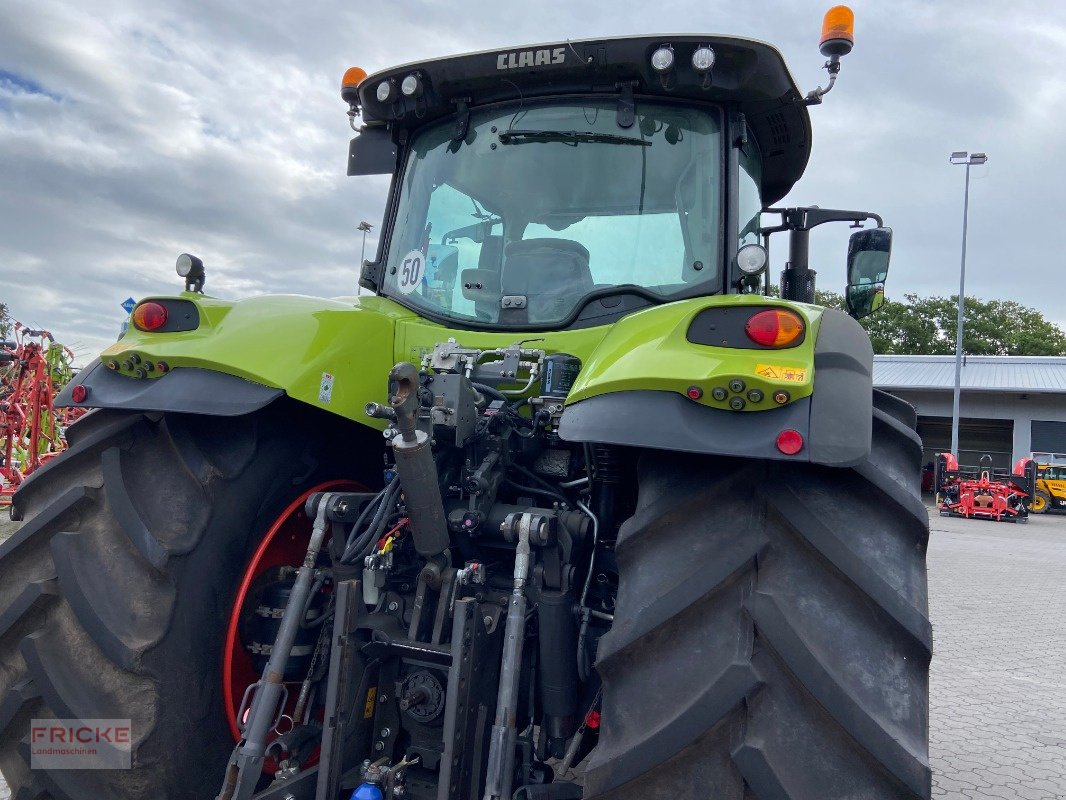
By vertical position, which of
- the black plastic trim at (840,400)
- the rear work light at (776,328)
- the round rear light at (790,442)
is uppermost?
the rear work light at (776,328)

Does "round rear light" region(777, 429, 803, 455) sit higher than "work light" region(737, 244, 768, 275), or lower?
lower

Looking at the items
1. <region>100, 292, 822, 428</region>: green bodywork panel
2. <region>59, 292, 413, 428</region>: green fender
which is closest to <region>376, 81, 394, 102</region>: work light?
<region>100, 292, 822, 428</region>: green bodywork panel

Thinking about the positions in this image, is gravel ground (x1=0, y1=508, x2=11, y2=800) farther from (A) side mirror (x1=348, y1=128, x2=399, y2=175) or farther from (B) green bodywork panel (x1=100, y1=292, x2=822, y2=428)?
(B) green bodywork panel (x1=100, y1=292, x2=822, y2=428)

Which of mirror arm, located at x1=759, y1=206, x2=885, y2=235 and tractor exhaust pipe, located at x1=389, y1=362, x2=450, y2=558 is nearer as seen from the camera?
tractor exhaust pipe, located at x1=389, y1=362, x2=450, y2=558

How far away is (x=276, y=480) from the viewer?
8.09 feet

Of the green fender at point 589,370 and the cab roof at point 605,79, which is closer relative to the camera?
the green fender at point 589,370

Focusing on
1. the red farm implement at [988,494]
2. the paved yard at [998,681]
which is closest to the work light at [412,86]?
the paved yard at [998,681]

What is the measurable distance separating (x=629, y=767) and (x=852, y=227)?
2527mm

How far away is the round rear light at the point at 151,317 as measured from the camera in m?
2.40

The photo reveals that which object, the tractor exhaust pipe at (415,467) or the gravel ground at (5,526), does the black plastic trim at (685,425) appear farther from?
the gravel ground at (5,526)

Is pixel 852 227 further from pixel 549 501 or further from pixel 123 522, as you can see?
pixel 123 522

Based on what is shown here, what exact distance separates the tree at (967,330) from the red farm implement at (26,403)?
138 ft

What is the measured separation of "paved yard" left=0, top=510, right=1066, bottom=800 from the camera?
374 cm

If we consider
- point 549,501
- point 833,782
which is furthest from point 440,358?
point 833,782
